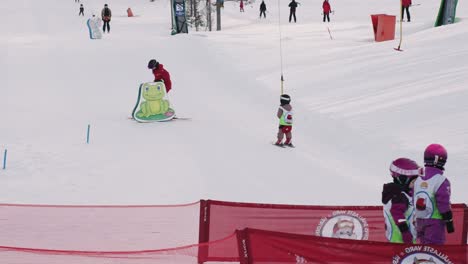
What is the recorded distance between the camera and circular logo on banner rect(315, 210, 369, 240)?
6570 millimetres

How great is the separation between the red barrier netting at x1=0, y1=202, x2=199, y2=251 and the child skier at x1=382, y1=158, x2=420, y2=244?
217cm

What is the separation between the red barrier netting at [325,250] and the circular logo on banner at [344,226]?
1.58m

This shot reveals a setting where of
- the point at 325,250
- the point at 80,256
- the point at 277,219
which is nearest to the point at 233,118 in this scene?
the point at 277,219

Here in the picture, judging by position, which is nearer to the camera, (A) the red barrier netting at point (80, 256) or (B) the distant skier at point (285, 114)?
(A) the red barrier netting at point (80, 256)

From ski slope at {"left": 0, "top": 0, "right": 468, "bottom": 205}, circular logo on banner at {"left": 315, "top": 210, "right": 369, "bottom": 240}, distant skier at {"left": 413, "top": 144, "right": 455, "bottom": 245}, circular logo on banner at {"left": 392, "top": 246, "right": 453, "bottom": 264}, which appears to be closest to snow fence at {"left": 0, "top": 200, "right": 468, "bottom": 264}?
circular logo on banner at {"left": 315, "top": 210, "right": 369, "bottom": 240}

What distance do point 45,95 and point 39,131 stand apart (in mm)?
4622

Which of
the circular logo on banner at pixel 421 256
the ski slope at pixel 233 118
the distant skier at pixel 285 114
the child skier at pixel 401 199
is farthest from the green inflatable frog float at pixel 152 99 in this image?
the circular logo on banner at pixel 421 256

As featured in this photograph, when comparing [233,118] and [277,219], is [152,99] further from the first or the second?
[277,219]

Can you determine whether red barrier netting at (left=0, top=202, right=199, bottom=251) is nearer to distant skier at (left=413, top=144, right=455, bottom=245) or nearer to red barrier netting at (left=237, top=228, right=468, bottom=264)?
red barrier netting at (left=237, top=228, right=468, bottom=264)

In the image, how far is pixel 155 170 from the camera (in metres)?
10.6

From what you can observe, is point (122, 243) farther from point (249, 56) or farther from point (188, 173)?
point (249, 56)

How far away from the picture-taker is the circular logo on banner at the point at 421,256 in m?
4.96

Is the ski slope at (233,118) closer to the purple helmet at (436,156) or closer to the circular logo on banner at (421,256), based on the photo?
the purple helmet at (436,156)

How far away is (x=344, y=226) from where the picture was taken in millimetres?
6637
